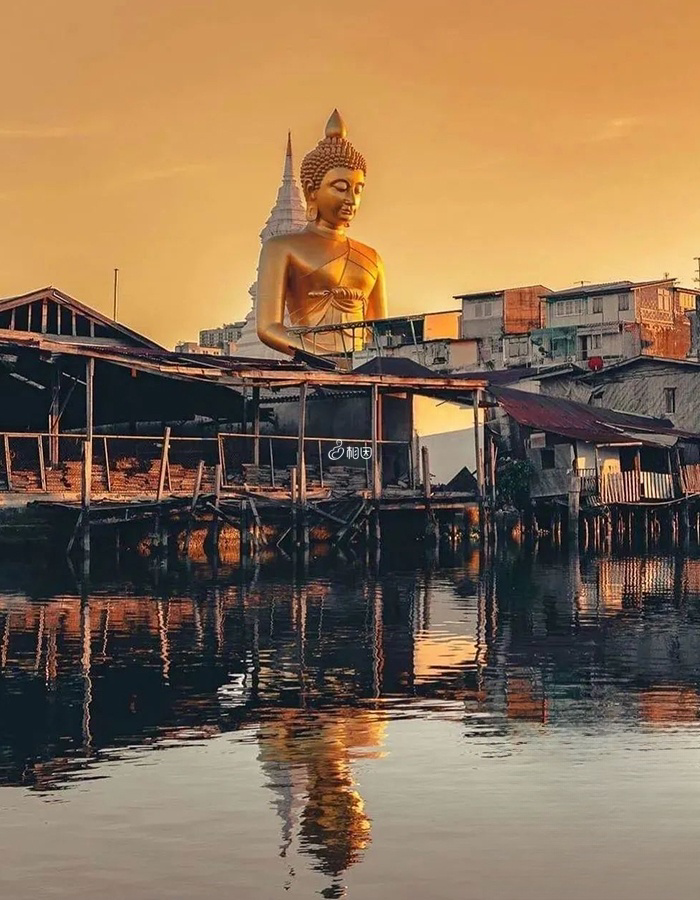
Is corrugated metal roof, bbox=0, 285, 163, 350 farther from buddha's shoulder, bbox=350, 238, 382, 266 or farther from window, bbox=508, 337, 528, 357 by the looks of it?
window, bbox=508, 337, 528, 357

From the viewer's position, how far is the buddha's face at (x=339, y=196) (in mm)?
55031

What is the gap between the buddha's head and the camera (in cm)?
5506

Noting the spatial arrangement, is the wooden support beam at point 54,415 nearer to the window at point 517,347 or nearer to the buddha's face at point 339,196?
the buddha's face at point 339,196

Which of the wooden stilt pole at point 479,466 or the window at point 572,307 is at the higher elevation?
the window at point 572,307

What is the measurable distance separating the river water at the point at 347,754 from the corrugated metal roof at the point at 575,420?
22.9m

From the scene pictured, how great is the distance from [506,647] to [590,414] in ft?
108

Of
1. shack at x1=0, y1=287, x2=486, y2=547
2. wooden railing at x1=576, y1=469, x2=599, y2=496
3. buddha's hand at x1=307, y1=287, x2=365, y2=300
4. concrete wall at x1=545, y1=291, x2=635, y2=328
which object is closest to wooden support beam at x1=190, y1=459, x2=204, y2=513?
shack at x1=0, y1=287, x2=486, y2=547

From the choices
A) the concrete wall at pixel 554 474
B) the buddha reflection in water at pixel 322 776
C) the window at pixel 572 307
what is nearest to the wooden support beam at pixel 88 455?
the concrete wall at pixel 554 474

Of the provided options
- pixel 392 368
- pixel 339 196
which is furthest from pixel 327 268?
pixel 392 368

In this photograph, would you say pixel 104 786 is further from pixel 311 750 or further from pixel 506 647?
pixel 506 647

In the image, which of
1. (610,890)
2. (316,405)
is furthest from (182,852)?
(316,405)

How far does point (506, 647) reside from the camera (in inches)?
812

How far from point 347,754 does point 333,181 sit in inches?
1713
